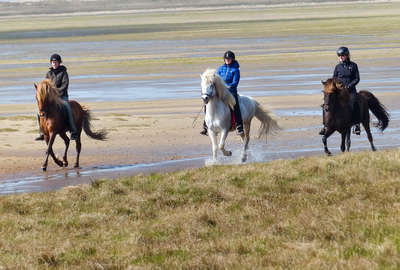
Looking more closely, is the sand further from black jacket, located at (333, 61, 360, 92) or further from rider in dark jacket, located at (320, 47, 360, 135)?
black jacket, located at (333, 61, 360, 92)

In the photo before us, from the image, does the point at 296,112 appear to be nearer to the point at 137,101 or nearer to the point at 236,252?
the point at 137,101

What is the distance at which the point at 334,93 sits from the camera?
16.1 m

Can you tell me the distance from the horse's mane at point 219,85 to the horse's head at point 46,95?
282cm

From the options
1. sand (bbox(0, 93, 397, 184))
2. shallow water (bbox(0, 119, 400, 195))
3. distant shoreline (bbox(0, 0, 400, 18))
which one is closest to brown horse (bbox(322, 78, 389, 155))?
shallow water (bbox(0, 119, 400, 195))

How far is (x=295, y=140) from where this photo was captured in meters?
19.5

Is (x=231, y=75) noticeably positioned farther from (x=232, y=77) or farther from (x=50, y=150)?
(x=50, y=150)

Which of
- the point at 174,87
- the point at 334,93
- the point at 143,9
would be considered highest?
the point at 334,93

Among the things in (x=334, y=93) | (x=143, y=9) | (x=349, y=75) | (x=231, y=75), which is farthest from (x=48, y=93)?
(x=143, y=9)

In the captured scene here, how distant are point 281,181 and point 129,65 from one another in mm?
33128

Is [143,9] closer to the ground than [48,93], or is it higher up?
closer to the ground

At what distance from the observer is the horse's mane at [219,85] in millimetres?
15773

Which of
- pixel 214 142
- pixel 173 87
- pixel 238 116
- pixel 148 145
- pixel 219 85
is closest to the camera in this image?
pixel 219 85

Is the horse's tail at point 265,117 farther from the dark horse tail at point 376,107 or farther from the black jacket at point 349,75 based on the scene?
the black jacket at point 349,75

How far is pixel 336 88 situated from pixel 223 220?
634 cm
